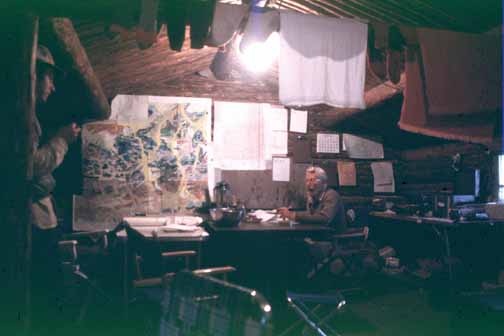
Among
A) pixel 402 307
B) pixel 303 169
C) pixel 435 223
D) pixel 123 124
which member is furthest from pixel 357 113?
pixel 123 124

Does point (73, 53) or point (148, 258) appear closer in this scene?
point (73, 53)

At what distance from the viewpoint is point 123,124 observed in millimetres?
6262

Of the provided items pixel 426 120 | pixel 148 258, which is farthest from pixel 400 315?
pixel 148 258

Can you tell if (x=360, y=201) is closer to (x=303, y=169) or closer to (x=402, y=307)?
(x=303, y=169)

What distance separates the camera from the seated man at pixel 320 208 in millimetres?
5023

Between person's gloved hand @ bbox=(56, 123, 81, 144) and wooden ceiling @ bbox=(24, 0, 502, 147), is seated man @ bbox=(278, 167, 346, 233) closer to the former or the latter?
wooden ceiling @ bbox=(24, 0, 502, 147)

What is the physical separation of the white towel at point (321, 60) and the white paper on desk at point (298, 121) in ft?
10.8

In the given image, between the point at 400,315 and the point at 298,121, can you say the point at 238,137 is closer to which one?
the point at 298,121

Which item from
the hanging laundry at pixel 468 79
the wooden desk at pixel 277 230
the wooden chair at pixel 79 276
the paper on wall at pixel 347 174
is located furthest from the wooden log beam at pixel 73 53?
the paper on wall at pixel 347 174

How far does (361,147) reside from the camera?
725 cm

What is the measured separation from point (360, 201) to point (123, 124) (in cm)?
406

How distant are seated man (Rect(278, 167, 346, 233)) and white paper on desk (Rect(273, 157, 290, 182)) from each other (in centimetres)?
117

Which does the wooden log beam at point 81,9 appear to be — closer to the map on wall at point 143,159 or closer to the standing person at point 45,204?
the standing person at point 45,204

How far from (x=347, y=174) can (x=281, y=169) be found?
1159 millimetres
